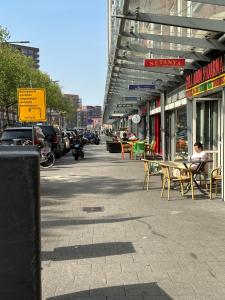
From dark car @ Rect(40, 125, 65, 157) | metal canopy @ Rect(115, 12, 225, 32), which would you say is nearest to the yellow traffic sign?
dark car @ Rect(40, 125, 65, 157)

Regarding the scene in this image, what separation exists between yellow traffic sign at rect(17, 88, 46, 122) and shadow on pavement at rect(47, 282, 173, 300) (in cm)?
1224

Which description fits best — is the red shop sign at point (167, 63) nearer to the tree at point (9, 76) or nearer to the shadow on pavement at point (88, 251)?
the shadow on pavement at point (88, 251)

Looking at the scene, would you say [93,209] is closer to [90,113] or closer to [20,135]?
[20,135]

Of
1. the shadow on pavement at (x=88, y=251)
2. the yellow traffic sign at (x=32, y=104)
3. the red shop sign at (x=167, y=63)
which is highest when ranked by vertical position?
the red shop sign at (x=167, y=63)

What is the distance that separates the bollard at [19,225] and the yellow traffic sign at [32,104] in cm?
1332

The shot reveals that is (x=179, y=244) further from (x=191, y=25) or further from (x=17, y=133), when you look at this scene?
(x=17, y=133)

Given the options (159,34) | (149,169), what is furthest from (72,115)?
(159,34)

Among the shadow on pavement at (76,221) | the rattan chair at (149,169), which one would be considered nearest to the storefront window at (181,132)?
the rattan chair at (149,169)

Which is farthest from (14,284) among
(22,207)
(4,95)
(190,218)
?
(4,95)

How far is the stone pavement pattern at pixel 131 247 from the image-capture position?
506cm

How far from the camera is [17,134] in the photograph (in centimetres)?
2016

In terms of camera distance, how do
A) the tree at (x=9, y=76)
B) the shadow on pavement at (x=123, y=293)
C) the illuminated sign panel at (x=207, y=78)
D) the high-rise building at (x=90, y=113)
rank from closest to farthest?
1. the shadow on pavement at (x=123, y=293)
2. the illuminated sign panel at (x=207, y=78)
3. the tree at (x=9, y=76)
4. the high-rise building at (x=90, y=113)

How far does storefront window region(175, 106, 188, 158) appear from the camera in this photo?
17.7 metres

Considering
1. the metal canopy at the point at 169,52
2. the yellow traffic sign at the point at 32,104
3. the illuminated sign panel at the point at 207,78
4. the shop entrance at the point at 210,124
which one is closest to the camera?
the illuminated sign panel at the point at 207,78
